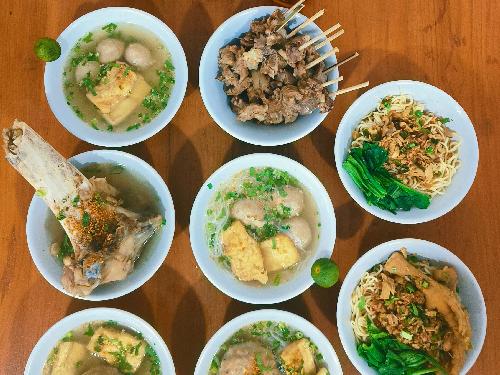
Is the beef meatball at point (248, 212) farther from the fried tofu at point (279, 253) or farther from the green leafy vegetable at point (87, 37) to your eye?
the green leafy vegetable at point (87, 37)

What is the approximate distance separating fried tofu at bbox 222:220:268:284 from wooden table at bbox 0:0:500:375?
0.75 feet

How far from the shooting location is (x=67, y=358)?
8.84 ft

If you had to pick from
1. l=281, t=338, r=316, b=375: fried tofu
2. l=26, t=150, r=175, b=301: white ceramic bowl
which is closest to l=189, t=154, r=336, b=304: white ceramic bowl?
l=26, t=150, r=175, b=301: white ceramic bowl

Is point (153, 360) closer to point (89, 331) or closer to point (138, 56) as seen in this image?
point (89, 331)

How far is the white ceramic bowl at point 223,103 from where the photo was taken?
2.60 metres

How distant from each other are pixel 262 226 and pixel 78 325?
1075 millimetres

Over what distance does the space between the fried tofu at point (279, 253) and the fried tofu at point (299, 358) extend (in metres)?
0.40

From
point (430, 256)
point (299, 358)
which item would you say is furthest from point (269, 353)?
point (430, 256)

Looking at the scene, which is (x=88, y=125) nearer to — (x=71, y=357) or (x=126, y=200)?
(x=126, y=200)

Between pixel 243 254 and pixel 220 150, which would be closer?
pixel 243 254

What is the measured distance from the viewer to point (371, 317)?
272cm

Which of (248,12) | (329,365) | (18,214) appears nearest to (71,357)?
(18,214)

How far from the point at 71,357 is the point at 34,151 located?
1.17 metres

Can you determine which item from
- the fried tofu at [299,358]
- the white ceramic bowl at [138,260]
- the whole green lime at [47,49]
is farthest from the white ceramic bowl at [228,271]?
the whole green lime at [47,49]
